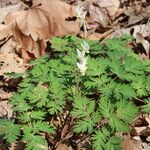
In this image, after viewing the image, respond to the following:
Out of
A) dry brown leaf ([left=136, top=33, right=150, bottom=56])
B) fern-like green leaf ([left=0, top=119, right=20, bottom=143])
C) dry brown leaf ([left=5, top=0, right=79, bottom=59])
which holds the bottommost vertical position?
dry brown leaf ([left=136, top=33, right=150, bottom=56])

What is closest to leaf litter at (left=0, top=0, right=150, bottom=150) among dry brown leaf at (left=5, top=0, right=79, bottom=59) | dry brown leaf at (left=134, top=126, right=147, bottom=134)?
dry brown leaf at (left=5, top=0, right=79, bottom=59)

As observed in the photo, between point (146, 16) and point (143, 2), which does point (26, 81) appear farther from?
point (143, 2)

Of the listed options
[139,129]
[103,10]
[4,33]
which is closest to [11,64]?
[4,33]

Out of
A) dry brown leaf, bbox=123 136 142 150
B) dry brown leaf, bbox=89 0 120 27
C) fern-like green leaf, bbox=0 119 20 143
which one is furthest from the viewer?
dry brown leaf, bbox=89 0 120 27

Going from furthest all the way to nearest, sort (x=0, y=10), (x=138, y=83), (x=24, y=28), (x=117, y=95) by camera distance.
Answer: (x=0, y=10), (x=24, y=28), (x=138, y=83), (x=117, y=95)

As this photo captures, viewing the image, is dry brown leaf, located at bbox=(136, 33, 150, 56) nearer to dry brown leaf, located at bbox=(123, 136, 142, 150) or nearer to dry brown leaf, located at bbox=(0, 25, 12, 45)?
dry brown leaf, located at bbox=(123, 136, 142, 150)

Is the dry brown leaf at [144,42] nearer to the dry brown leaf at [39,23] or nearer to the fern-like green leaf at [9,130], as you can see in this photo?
the dry brown leaf at [39,23]

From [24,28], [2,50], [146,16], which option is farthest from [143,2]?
[2,50]

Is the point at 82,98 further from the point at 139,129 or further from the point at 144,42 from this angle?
the point at 144,42
